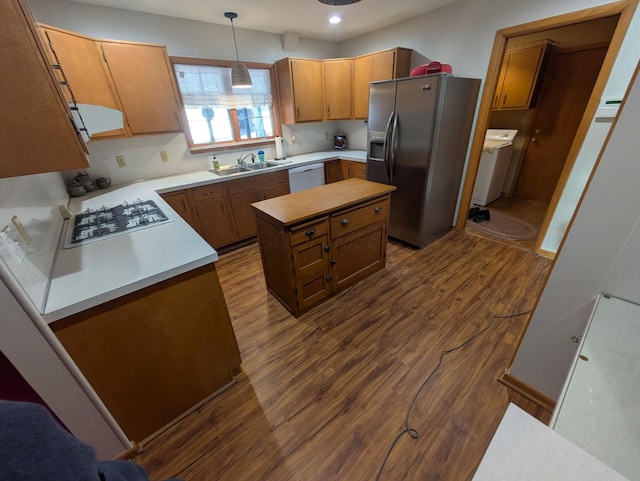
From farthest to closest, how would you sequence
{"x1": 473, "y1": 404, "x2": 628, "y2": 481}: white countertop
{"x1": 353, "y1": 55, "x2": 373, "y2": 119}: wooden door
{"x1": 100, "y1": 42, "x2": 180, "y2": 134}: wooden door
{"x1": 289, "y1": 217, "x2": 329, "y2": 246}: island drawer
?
1. {"x1": 353, "y1": 55, "x2": 373, "y2": 119}: wooden door
2. {"x1": 100, "y1": 42, "x2": 180, "y2": 134}: wooden door
3. {"x1": 289, "y1": 217, "x2": 329, "y2": 246}: island drawer
4. {"x1": 473, "y1": 404, "x2": 628, "y2": 481}: white countertop

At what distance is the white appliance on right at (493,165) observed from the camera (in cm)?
386

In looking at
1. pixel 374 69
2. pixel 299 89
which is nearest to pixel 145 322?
pixel 299 89

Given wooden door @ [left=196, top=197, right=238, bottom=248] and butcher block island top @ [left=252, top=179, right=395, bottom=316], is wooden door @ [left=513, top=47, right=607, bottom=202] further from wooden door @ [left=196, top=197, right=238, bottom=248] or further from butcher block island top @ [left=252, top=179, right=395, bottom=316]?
wooden door @ [left=196, top=197, right=238, bottom=248]

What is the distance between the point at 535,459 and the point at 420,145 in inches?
96.9

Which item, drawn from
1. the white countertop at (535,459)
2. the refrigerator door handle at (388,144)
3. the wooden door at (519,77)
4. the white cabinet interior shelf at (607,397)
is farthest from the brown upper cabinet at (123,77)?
the wooden door at (519,77)

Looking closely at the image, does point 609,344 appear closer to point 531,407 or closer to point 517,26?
point 531,407

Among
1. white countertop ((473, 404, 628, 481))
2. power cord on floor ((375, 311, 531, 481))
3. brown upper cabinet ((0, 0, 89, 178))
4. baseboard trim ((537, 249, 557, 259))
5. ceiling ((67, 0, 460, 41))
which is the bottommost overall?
power cord on floor ((375, 311, 531, 481))

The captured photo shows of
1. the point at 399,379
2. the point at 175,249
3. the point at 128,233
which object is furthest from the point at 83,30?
the point at 399,379

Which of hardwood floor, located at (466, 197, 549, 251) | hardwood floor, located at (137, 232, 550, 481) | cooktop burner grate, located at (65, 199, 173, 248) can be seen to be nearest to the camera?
hardwood floor, located at (137, 232, 550, 481)

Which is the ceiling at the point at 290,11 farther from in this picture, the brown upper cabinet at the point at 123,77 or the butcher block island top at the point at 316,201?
the butcher block island top at the point at 316,201

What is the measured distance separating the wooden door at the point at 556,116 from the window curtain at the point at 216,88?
13.3 feet

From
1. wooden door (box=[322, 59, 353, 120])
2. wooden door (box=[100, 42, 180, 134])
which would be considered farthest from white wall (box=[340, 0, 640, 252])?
wooden door (box=[100, 42, 180, 134])

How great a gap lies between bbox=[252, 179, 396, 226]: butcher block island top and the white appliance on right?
233cm

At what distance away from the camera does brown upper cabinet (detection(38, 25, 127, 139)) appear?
6.28 ft
